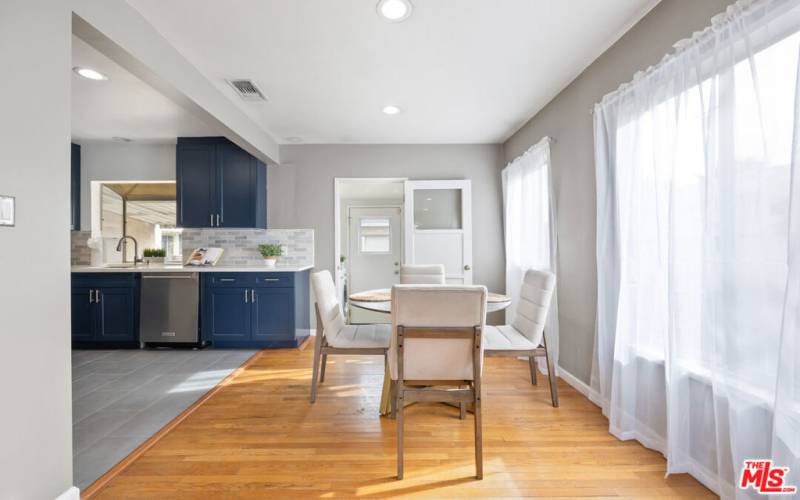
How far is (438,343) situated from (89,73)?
3.16 meters

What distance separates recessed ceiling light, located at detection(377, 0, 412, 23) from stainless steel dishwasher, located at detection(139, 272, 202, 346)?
331 cm

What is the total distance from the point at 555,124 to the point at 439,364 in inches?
96.4

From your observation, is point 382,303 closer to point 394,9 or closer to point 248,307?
point 394,9

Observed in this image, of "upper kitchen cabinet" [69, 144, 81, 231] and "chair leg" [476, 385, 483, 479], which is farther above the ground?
"upper kitchen cabinet" [69, 144, 81, 231]

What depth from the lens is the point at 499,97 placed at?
10.5ft

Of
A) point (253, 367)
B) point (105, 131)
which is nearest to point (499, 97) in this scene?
point (253, 367)

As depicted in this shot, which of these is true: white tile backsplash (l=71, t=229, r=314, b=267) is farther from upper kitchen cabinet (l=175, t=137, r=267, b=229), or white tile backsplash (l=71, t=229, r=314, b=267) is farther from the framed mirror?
the framed mirror

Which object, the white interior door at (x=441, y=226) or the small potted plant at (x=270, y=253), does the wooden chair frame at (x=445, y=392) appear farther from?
the small potted plant at (x=270, y=253)

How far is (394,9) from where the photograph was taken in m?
2.00

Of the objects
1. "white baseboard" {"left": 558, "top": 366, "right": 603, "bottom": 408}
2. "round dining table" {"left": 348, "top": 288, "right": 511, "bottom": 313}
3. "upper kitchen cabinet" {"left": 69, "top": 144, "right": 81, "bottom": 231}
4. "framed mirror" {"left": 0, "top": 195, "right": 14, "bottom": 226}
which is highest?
"upper kitchen cabinet" {"left": 69, "top": 144, "right": 81, "bottom": 231}

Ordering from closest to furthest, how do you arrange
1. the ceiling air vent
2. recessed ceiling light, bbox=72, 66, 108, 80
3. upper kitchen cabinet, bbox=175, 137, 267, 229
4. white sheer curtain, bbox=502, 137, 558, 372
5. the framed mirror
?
the framed mirror
recessed ceiling light, bbox=72, 66, 108, 80
the ceiling air vent
white sheer curtain, bbox=502, 137, 558, 372
upper kitchen cabinet, bbox=175, 137, 267, 229

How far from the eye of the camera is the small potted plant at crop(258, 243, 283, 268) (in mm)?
4348

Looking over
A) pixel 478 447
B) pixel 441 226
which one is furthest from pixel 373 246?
pixel 478 447

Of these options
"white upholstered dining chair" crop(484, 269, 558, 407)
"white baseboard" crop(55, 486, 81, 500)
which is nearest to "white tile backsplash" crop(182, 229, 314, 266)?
"white upholstered dining chair" crop(484, 269, 558, 407)
